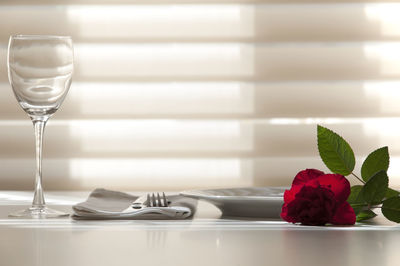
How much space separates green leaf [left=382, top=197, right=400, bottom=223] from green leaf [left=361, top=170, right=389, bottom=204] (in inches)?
0.4

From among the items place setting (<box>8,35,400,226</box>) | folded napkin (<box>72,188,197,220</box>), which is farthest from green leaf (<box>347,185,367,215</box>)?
folded napkin (<box>72,188,197,220</box>)

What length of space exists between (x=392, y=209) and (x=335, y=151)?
10 centimetres

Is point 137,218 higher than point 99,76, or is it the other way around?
point 99,76

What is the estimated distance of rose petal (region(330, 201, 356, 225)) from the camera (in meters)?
0.82

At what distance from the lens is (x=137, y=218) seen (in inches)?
36.2

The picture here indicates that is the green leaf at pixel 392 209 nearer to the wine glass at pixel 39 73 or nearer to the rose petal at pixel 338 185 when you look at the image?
the rose petal at pixel 338 185

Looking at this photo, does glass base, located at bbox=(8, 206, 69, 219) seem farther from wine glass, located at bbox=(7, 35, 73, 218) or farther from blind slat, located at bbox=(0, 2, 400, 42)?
blind slat, located at bbox=(0, 2, 400, 42)

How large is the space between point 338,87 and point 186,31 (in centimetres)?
48

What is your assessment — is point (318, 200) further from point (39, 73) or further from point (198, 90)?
point (198, 90)

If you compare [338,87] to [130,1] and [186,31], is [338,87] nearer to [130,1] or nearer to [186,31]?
[186,31]

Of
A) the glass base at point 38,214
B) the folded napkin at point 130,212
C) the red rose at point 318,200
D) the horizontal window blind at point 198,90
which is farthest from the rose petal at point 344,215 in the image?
the horizontal window blind at point 198,90

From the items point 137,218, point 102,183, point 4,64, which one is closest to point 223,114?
point 102,183

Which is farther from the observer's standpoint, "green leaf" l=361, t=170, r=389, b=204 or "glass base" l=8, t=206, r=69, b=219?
"glass base" l=8, t=206, r=69, b=219

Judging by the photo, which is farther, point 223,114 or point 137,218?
point 223,114
